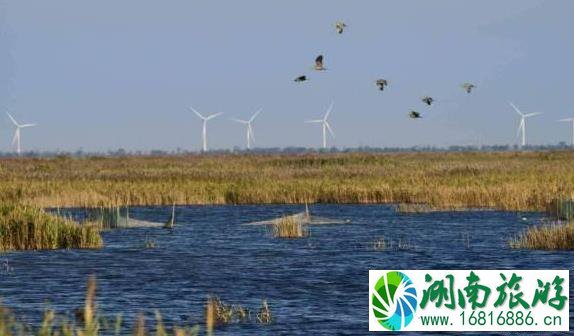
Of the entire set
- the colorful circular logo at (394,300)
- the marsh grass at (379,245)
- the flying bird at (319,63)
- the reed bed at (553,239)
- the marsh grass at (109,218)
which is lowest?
the colorful circular logo at (394,300)

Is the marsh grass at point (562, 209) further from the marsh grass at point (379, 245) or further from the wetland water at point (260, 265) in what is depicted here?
the marsh grass at point (379, 245)

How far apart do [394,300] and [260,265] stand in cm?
1242

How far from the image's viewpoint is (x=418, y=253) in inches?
1336

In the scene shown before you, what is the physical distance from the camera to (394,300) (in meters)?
18.8

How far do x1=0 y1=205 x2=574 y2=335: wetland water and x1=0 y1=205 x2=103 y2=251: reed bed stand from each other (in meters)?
0.50

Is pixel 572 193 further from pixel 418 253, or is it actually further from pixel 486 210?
pixel 418 253

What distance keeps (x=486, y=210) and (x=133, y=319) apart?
100 feet

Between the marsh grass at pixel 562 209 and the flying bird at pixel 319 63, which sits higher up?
the flying bird at pixel 319 63

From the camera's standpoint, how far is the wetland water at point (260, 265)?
906 inches

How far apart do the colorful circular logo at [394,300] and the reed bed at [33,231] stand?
1493cm

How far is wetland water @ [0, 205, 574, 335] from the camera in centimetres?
2300

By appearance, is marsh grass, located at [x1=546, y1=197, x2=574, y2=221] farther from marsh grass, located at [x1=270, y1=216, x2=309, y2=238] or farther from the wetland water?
marsh grass, located at [x1=270, y1=216, x2=309, y2=238]

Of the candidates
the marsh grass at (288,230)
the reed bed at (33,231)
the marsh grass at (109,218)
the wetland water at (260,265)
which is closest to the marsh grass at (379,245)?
the wetland water at (260,265)

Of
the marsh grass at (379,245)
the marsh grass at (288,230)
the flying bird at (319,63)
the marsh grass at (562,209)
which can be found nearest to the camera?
the flying bird at (319,63)
